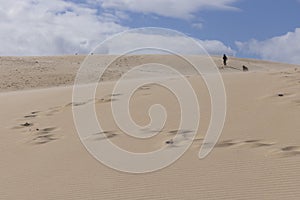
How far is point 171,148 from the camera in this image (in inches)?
238

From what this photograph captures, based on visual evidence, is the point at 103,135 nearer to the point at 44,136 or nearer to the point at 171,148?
the point at 44,136

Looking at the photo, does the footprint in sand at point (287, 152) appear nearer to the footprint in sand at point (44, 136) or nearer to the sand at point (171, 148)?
the sand at point (171, 148)

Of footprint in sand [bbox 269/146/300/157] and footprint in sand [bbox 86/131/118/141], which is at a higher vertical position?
footprint in sand [bbox 86/131/118/141]

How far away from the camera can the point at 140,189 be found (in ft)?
15.8

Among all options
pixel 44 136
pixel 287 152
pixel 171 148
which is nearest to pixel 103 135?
pixel 44 136

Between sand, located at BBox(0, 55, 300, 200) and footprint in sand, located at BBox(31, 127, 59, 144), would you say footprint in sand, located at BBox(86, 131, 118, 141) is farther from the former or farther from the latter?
footprint in sand, located at BBox(31, 127, 59, 144)

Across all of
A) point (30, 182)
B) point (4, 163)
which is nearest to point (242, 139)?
point (30, 182)

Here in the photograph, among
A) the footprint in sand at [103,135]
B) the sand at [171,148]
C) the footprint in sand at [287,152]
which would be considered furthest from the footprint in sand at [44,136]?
the footprint in sand at [287,152]

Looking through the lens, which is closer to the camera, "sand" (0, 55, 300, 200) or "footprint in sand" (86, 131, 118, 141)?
"sand" (0, 55, 300, 200)

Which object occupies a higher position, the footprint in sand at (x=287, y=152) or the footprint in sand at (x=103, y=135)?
the footprint in sand at (x=103, y=135)

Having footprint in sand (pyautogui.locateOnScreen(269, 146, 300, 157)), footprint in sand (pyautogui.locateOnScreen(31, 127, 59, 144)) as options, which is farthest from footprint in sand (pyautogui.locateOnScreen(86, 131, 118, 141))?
footprint in sand (pyautogui.locateOnScreen(269, 146, 300, 157))

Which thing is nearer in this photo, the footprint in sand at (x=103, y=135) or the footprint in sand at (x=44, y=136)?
the footprint in sand at (x=103, y=135)

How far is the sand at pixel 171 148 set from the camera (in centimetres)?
468

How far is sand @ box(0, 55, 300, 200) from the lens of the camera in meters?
4.68
